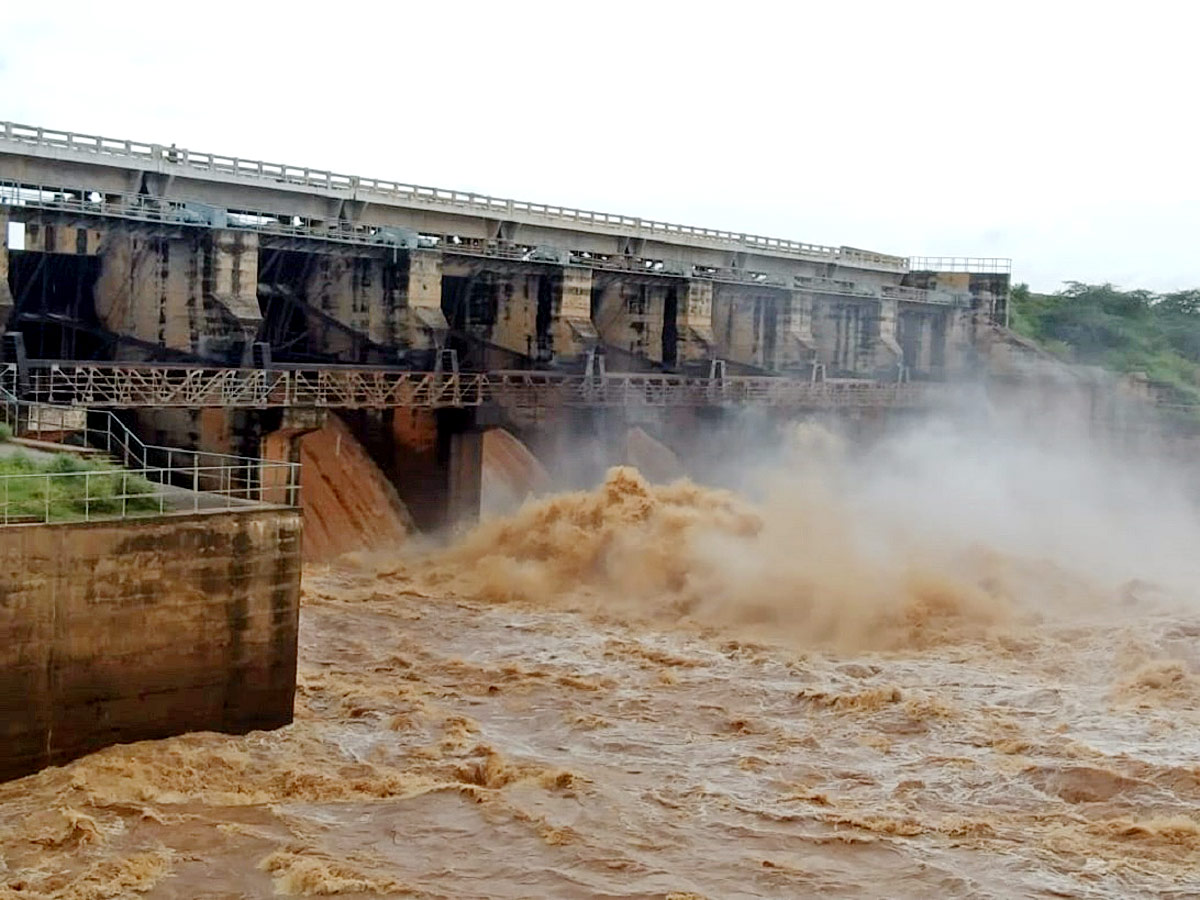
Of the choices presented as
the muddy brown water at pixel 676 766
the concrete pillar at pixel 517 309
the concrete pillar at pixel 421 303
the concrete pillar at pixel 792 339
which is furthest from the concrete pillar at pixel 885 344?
the muddy brown water at pixel 676 766

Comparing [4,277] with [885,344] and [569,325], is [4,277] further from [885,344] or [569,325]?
[885,344]

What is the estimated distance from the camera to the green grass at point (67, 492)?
15.7 metres

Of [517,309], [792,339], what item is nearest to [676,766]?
[517,309]

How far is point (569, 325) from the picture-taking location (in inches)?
1409

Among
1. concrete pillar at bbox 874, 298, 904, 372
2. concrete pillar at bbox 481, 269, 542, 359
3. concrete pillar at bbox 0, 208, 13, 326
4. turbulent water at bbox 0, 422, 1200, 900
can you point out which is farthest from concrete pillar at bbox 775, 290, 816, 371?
concrete pillar at bbox 0, 208, 13, 326

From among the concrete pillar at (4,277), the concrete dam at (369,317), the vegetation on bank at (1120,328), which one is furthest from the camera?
the vegetation on bank at (1120,328)

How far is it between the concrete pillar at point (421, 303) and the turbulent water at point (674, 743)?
4967 mm

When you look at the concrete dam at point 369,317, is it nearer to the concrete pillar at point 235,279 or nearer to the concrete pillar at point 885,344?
the concrete pillar at point 235,279

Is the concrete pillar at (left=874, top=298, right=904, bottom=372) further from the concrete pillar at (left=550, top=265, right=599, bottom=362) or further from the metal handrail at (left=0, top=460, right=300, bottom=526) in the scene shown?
the metal handrail at (left=0, top=460, right=300, bottom=526)

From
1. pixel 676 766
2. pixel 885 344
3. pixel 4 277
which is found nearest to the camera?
pixel 676 766

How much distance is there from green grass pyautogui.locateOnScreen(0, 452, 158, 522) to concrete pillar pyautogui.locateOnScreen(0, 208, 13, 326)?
25.5 feet

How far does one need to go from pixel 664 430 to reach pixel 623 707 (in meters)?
20.2

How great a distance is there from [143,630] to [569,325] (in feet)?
Answer: 68.9

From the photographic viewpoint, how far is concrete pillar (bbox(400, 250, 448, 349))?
106 feet
